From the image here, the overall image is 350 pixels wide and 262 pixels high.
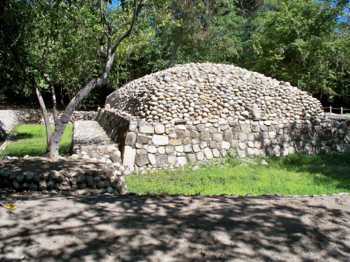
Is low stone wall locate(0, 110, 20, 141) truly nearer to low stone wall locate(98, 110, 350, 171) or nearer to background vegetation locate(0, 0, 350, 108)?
background vegetation locate(0, 0, 350, 108)

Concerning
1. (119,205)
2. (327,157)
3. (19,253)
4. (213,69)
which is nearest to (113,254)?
(19,253)

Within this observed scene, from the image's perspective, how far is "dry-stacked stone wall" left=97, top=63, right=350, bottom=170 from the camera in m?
11.1

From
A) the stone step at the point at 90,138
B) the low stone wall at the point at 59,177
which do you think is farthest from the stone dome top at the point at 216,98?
the low stone wall at the point at 59,177

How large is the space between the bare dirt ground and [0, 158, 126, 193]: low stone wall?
2.36m

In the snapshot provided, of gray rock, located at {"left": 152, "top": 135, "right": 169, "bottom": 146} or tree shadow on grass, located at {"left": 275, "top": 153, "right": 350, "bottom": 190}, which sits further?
gray rock, located at {"left": 152, "top": 135, "right": 169, "bottom": 146}

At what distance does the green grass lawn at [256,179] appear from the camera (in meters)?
8.23

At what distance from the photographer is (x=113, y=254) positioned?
3404 millimetres

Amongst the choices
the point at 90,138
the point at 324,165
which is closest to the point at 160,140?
the point at 90,138

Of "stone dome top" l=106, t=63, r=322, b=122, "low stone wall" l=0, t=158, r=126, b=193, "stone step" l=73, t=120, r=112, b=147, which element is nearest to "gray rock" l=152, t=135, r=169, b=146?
"stone dome top" l=106, t=63, r=322, b=122

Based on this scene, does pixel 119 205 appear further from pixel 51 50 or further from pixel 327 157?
pixel 51 50

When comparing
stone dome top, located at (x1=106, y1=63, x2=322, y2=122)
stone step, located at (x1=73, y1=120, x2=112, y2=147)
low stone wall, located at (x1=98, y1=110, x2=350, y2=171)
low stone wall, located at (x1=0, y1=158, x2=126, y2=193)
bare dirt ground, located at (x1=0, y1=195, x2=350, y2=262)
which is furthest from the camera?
stone dome top, located at (x1=106, y1=63, x2=322, y2=122)

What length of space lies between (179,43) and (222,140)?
2334cm

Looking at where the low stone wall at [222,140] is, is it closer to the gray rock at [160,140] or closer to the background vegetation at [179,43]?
the gray rock at [160,140]

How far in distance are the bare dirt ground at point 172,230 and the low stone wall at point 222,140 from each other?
20.2ft
